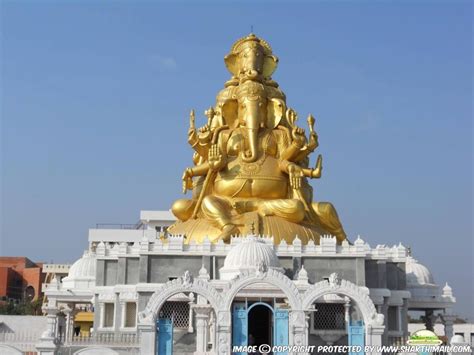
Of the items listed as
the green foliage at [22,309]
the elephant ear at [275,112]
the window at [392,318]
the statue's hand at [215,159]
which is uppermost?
the elephant ear at [275,112]

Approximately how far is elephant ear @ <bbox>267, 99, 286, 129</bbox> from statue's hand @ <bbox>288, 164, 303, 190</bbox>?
245 centimetres

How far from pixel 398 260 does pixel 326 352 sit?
18.7 feet

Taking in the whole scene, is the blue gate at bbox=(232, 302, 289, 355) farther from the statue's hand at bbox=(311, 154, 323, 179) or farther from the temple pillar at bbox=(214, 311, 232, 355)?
the statue's hand at bbox=(311, 154, 323, 179)

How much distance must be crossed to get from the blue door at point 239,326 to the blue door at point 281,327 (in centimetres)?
79

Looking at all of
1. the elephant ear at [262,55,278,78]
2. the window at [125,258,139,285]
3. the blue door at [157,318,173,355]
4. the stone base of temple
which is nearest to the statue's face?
the elephant ear at [262,55,278,78]

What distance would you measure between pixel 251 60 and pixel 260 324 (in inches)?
460

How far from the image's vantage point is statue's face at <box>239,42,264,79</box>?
2800 centimetres

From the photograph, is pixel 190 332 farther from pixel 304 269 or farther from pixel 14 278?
pixel 14 278

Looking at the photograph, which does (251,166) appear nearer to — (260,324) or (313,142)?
(313,142)

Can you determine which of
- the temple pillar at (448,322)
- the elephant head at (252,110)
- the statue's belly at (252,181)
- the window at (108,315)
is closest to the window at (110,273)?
the window at (108,315)

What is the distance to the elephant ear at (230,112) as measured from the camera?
27.6m

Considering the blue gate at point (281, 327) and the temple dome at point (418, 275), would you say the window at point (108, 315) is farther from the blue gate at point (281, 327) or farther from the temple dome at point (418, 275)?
the temple dome at point (418, 275)

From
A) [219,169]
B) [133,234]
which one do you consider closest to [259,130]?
[219,169]

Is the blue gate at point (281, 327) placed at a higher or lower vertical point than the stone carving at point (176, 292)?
lower
